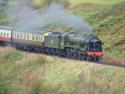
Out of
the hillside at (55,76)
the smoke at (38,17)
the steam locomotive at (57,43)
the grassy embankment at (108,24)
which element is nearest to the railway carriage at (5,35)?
the steam locomotive at (57,43)

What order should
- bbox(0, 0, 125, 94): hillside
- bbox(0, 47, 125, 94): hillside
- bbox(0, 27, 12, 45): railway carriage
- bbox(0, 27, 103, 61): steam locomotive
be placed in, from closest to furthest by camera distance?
bbox(0, 47, 125, 94): hillside → bbox(0, 0, 125, 94): hillside → bbox(0, 27, 103, 61): steam locomotive → bbox(0, 27, 12, 45): railway carriage

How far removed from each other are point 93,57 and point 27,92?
7.82 m

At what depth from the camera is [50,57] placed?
4194cm

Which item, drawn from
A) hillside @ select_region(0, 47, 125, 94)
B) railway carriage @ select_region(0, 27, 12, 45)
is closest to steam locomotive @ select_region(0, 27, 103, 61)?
railway carriage @ select_region(0, 27, 12, 45)

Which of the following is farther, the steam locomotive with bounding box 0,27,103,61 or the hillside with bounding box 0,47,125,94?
the steam locomotive with bounding box 0,27,103,61

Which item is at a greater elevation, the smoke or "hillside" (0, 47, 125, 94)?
the smoke

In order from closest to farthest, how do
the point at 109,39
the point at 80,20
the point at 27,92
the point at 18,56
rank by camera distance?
the point at 27,92
the point at 18,56
the point at 109,39
the point at 80,20

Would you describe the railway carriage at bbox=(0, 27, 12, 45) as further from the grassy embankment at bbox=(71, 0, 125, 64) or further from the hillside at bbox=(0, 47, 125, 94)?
the grassy embankment at bbox=(71, 0, 125, 64)

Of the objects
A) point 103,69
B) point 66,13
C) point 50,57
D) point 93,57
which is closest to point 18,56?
point 50,57

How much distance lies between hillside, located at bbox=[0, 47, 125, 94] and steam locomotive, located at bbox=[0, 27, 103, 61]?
2913 millimetres

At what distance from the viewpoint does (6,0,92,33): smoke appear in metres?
53.7

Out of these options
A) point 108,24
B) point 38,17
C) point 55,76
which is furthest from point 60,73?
point 38,17

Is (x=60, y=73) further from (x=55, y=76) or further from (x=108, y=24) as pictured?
(x=108, y=24)

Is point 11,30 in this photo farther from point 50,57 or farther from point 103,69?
point 103,69
